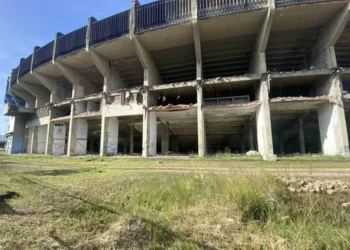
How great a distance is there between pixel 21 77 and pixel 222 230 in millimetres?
33753

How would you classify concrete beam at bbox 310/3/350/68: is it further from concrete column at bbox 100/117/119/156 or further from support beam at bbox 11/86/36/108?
support beam at bbox 11/86/36/108

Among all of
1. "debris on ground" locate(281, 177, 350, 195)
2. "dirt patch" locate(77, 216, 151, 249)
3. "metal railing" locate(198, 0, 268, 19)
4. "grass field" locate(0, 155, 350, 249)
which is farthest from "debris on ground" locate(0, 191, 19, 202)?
"metal railing" locate(198, 0, 268, 19)

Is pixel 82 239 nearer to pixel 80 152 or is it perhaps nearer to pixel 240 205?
pixel 240 205

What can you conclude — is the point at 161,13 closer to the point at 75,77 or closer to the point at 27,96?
the point at 75,77

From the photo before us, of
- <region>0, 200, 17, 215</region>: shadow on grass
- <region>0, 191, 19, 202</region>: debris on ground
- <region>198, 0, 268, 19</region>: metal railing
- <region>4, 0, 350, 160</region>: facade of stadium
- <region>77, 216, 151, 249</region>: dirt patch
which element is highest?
<region>198, 0, 268, 19</region>: metal railing

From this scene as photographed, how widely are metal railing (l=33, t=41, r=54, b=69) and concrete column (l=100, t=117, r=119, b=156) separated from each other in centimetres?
1071

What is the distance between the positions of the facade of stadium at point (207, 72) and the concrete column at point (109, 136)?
10 centimetres

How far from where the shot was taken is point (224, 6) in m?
15.5

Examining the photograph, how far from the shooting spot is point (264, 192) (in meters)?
4.12

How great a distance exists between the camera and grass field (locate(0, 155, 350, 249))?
9.66 feet

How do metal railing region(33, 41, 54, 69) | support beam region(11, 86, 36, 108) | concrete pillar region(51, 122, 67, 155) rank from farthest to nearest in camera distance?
support beam region(11, 86, 36, 108) < concrete pillar region(51, 122, 67, 155) < metal railing region(33, 41, 54, 69)

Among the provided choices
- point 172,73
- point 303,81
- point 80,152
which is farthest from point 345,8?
point 80,152

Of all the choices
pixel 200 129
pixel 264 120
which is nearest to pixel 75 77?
pixel 200 129

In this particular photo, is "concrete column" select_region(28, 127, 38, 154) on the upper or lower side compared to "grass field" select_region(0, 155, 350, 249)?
upper
